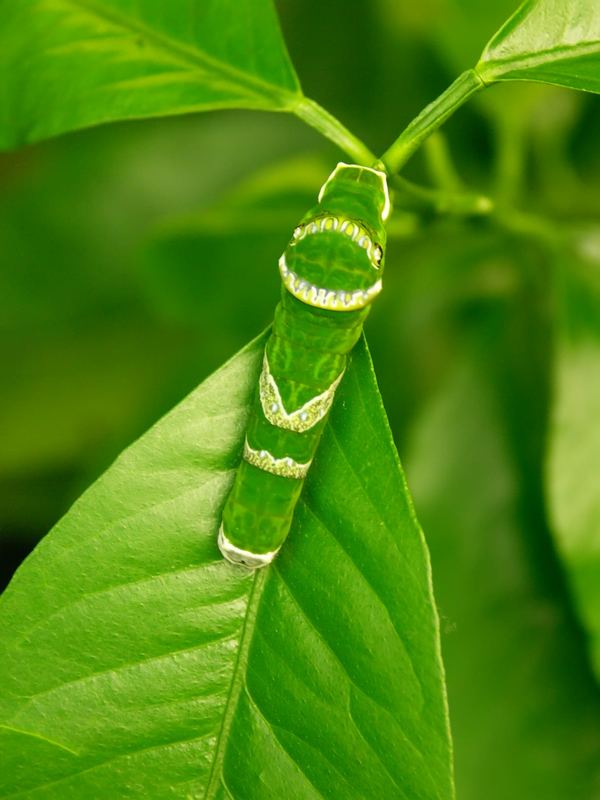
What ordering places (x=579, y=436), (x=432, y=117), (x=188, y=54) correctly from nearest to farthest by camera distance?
(x=432, y=117) → (x=188, y=54) → (x=579, y=436)

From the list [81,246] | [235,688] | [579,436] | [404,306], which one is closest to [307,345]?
[235,688]

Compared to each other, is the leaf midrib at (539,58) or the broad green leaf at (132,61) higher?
the broad green leaf at (132,61)

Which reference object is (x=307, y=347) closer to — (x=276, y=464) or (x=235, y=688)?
(x=276, y=464)

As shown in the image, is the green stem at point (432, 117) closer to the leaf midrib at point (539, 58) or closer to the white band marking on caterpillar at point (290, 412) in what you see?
the leaf midrib at point (539, 58)

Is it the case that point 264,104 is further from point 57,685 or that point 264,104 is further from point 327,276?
point 57,685

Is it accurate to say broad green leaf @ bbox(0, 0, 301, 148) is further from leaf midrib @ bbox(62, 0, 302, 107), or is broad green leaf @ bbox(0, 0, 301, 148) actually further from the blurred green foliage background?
the blurred green foliage background

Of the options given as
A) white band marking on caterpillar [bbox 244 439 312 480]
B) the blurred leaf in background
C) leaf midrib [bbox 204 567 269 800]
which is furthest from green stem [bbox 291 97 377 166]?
the blurred leaf in background

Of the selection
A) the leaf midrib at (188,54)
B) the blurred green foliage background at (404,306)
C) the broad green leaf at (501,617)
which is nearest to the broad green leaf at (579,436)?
the blurred green foliage background at (404,306)
